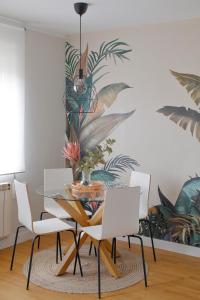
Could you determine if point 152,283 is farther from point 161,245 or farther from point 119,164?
point 119,164

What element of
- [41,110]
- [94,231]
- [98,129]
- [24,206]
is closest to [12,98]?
[41,110]

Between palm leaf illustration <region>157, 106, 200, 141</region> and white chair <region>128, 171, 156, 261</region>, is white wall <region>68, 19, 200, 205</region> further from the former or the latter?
white chair <region>128, 171, 156, 261</region>

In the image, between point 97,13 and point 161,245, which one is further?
point 161,245

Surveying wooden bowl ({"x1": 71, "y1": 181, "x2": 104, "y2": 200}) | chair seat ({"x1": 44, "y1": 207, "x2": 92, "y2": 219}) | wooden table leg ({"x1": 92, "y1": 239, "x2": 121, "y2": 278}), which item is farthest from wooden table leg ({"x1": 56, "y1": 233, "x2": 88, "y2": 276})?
wooden bowl ({"x1": 71, "y1": 181, "x2": 104, "y2": 200})

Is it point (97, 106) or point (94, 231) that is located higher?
point (97, 106)

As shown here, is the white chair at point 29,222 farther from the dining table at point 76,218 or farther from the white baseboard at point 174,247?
the white baseboard at point 174,247

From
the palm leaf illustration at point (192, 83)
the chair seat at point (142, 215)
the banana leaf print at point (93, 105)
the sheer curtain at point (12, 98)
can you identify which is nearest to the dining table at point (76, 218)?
the chair seat at point (142, 215)

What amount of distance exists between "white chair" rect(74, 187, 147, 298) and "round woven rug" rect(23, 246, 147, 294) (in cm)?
30

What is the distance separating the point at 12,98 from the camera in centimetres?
463

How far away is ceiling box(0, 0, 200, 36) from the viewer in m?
3.86

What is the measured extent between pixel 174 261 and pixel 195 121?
1.50 m

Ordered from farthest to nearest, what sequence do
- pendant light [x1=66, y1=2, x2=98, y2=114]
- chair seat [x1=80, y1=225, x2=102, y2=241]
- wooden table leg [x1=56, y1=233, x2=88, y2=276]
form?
pendant light [x1=66, y1=2, x2=98, y2=114] < wooden table leg [x1=56, y1=233, x2=88, y2=276] < chair seat [x1=80, y1=225, x2=102, y2=241]

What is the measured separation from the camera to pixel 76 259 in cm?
399

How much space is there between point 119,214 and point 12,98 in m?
1.96
